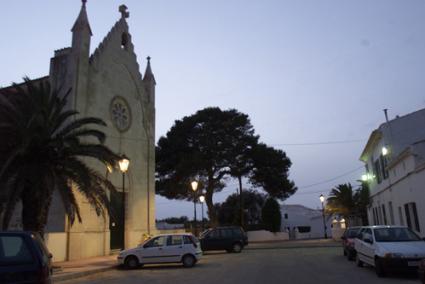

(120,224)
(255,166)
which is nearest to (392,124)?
(255,166)

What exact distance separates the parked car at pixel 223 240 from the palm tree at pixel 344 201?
1914 centimetres

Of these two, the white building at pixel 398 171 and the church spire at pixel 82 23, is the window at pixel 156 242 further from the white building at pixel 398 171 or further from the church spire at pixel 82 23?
the church spire at pixel 82 23

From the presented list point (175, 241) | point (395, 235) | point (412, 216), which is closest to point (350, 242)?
point (395, 235)

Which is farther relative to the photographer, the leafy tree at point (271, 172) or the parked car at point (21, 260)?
the leafy tree at point (271, 172)

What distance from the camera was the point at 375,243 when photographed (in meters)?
13.7

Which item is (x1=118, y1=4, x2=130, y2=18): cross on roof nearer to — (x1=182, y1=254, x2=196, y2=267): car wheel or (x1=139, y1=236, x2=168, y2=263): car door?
(x1=139, y1=236, x2=168, y2=263): car door

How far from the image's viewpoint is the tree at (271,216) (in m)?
56.4

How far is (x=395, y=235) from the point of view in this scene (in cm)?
1434

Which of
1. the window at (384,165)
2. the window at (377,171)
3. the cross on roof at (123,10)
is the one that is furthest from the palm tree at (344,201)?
the cross on roof at (123,10)

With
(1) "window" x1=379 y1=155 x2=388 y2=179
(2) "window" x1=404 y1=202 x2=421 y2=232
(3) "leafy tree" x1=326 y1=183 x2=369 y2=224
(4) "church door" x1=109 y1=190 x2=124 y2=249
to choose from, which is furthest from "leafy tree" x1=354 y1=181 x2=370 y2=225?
(4) "church door" x1=109 y1=190 x2=124 y2=249

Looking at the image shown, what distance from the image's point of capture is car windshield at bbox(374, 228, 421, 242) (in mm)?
14072

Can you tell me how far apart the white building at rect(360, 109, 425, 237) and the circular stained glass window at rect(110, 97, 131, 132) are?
Answer: 1787 cm

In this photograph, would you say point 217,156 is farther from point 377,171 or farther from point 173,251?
point 173,251

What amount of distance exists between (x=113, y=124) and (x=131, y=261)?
12995 mm
